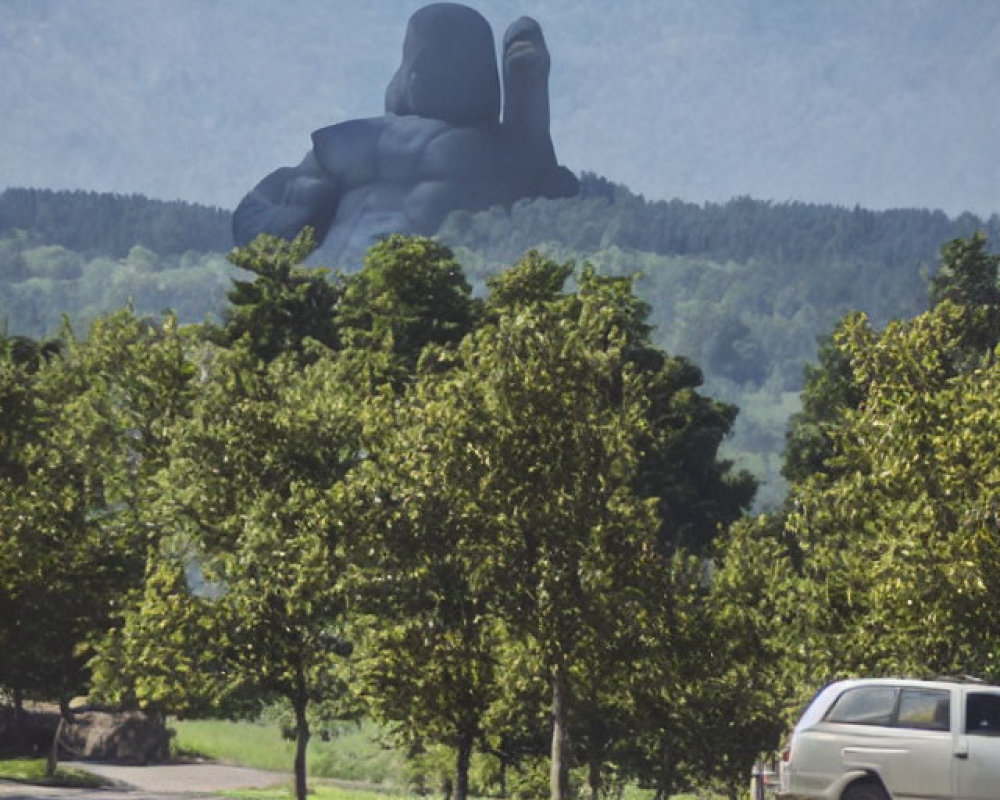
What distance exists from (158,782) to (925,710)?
38.3 metres

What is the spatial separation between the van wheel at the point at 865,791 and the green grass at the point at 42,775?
33412 mm

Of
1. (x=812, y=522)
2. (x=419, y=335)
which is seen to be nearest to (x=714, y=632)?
(x=812, y=522)

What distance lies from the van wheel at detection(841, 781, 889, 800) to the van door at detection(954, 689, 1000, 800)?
3.27 ft

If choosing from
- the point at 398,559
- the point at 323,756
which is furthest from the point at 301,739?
the point at 323,756

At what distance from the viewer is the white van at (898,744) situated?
21672 mm

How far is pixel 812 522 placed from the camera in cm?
3216

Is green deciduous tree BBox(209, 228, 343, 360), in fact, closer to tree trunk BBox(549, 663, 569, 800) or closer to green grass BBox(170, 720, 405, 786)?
green grass BBox(170, 720, 405, 786)

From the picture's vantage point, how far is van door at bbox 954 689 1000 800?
21531mm

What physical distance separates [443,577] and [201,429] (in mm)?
7406

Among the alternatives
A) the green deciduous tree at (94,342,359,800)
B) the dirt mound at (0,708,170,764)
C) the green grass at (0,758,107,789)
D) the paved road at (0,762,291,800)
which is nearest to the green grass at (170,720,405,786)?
the paved road at (0,762,291,800)

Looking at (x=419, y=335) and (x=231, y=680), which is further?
(x=419, y=335)

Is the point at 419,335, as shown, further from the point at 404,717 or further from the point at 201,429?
the point at 404,717

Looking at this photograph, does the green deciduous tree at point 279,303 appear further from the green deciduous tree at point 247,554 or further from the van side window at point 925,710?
the van side window at point 925,710

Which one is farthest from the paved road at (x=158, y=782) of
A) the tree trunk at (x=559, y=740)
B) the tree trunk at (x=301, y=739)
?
the tree trunk at (x=559, y=740)
